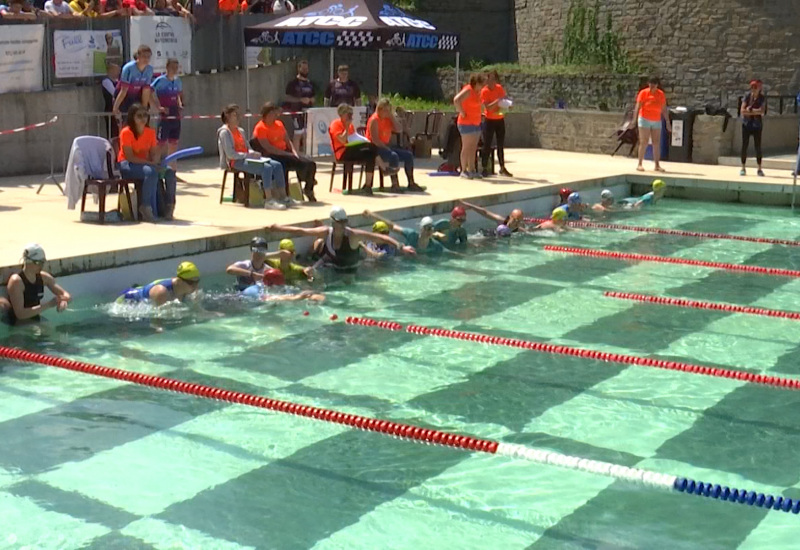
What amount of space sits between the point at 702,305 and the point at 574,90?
63.2 ft

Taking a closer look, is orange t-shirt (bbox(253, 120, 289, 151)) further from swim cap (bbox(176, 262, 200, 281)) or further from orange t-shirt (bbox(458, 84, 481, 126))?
A: swim cap (bbox(176, 262, 200, 281))

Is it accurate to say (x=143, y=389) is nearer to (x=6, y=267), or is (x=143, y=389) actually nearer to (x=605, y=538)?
(x=6, y=267)

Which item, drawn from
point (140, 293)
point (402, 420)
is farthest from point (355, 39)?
point (402, 420)

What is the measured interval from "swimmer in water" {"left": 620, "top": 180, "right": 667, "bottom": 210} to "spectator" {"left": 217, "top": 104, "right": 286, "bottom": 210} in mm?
5669

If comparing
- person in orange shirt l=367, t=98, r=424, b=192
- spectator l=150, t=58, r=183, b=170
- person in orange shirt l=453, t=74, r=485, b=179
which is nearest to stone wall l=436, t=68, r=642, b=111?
person in orange shirt l=453, t=74, r=485, b=179

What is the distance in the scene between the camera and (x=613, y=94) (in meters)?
28.8

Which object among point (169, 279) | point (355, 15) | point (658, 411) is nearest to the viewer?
point (658, 411)

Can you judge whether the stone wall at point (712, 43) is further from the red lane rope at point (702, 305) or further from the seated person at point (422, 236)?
the red lane rope at point (702, 305)

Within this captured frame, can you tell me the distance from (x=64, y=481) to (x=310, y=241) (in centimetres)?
627

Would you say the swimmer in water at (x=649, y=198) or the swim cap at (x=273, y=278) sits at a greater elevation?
the swimmer in water at (x=649, y=198)

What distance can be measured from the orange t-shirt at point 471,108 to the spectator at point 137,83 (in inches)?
163

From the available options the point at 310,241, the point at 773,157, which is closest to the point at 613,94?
the point at 773,157

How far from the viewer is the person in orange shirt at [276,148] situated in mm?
13828

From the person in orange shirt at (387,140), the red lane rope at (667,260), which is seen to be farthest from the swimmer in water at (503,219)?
the person in orange shirt at (387,140)
